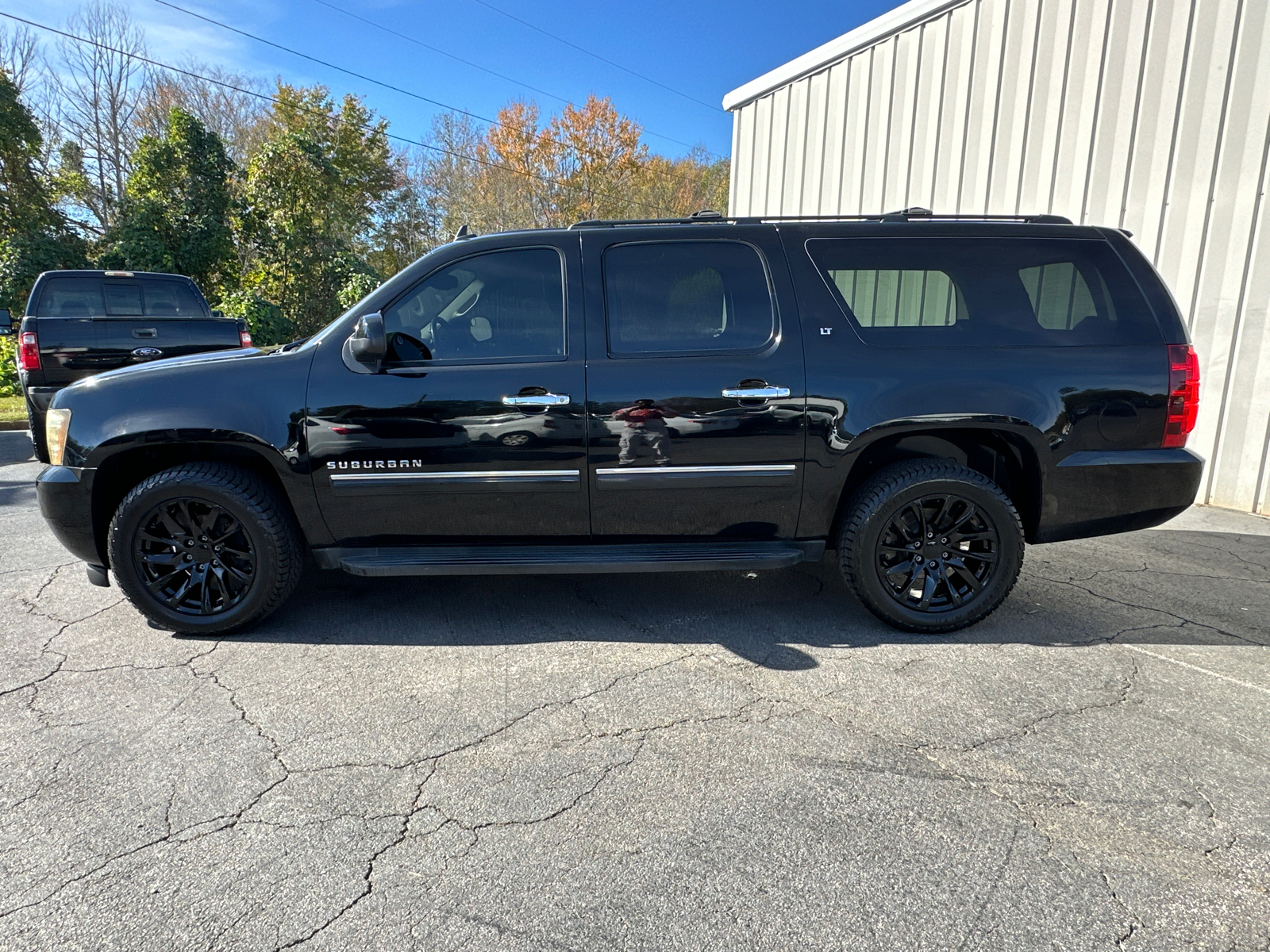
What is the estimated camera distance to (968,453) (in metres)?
3.97

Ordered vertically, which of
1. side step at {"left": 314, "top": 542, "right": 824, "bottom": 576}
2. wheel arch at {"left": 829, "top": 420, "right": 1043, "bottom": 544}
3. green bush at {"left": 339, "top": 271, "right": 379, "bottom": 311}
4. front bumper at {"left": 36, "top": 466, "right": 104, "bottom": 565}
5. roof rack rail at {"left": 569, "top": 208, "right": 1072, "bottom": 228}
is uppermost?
green bush at {"left": 339, "top": 271, "right": 379, "bottom": 311}

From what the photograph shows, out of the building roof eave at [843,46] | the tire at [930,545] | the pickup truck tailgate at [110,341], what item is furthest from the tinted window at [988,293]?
the pickup truck tailgate at [110,341]

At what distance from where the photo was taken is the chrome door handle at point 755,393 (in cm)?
350

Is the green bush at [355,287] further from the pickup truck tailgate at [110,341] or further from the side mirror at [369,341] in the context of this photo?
the side mirror at [369,341]

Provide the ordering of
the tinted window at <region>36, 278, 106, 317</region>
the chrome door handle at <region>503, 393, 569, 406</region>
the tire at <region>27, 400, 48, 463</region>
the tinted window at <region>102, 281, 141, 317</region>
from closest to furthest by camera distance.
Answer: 1. the chrome door handle at <region>503, 393, 569, 406</region>
2. the tire at <region>27, 400, 48, 463</region>
3. the tinted window at <region>36, 278, 106, 317</region>
4. the tinted window at <region>102, 281, 141, 317</region>

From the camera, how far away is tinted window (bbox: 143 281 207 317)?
9.20 m

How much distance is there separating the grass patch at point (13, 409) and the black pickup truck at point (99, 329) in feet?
5.32

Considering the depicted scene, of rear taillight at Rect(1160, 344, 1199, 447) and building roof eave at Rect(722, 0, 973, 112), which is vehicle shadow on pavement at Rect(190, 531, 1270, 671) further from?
building roof eave at Rect(722, 0, 973, 112)

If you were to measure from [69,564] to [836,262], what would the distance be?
16.0 feet

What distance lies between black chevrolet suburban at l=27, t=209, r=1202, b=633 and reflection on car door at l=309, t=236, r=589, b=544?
12 millimetres

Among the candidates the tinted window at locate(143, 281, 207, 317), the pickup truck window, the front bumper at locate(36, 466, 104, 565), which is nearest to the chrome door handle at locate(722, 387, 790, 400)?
the front bumper at locate(36, 466, 104, 565)

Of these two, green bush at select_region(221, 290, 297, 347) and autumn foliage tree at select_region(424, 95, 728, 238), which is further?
autumn foliage tree at select_region(424, 95, 728, 238)

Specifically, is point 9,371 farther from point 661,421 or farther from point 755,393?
point 755,393

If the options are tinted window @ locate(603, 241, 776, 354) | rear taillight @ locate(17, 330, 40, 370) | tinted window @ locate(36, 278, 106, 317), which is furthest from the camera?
tinted window @ locate(36, 278, 106, 317)
